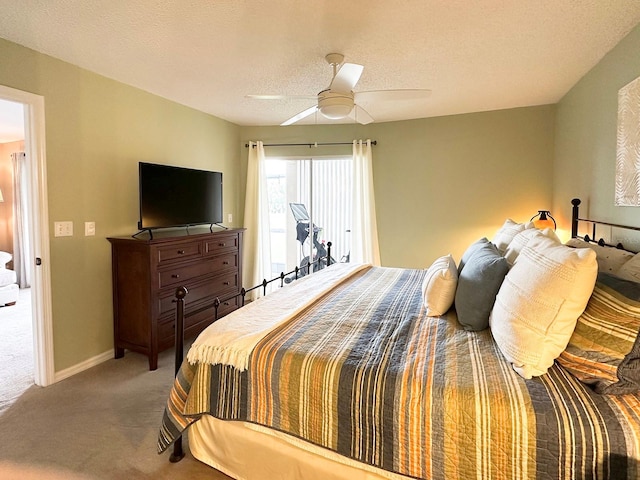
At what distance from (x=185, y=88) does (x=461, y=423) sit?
3.45 meters

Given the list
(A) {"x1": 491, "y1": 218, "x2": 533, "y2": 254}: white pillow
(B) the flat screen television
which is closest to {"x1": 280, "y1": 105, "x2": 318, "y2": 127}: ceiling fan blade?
(B) the flat screen television

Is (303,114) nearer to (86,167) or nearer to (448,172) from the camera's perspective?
(86,167)

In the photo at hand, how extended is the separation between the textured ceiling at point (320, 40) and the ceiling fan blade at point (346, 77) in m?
0.26

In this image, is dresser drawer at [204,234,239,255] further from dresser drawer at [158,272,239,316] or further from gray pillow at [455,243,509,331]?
gray pillow at [455,243,509,331]

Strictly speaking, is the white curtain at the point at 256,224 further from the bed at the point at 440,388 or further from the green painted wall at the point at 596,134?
the green painted wall at the point at 596,134

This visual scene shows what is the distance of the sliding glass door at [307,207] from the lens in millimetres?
4855

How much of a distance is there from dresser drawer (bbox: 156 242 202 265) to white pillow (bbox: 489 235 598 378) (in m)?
2.66

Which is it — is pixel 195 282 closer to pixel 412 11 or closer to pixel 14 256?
pixel 412 11

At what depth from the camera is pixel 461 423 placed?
3.92 ft

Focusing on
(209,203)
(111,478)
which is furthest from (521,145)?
(111,478)

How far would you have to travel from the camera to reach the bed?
3.75ft

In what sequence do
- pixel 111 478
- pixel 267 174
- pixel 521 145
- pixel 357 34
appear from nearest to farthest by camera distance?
pixel 111 478
pixel 357 34
pixel 521 145
pixel 267 174

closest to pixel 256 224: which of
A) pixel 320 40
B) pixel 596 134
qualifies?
pixel 320 40

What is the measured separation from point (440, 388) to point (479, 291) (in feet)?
2.31
